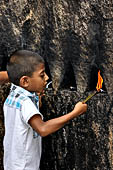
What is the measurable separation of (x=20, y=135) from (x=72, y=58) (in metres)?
0.61

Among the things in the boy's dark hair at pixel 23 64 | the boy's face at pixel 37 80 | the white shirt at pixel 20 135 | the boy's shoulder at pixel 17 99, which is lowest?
the white shirt at pixel 20 135

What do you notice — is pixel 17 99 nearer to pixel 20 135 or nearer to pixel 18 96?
pixel 18 96

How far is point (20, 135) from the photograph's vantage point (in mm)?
1528

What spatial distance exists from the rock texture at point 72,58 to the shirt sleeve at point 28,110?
1.61 feet

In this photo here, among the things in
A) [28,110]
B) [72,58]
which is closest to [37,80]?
[28,110]

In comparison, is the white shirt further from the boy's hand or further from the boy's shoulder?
the boy's hand

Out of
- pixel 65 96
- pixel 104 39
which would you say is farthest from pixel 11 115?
pixel 104 39

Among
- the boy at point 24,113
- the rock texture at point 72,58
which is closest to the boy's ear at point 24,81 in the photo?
the boy at point 24,113

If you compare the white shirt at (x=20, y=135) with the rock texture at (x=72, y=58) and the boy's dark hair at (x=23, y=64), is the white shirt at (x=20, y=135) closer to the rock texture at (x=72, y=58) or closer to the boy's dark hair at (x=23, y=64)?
the boy's dark hair at (x=23, y=64)

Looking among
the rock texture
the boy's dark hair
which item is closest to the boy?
the boy's dark hair

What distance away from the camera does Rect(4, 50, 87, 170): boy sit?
4.96 ft

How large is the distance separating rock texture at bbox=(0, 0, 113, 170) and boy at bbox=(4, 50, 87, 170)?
0.38 meters

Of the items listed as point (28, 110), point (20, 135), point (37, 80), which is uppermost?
point (37, 80)

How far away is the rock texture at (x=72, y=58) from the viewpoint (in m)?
1.86
